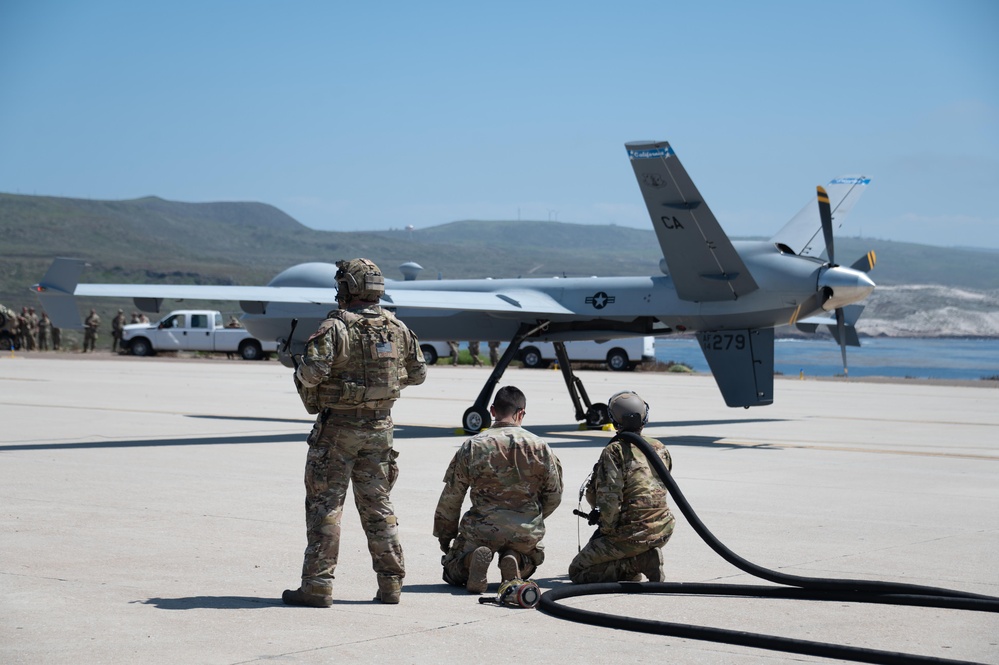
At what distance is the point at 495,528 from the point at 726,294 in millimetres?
11922

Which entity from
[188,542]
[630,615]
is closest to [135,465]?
[188,542]

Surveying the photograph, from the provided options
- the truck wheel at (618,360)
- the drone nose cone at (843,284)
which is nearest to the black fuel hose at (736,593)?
the drone nose cone at (843,284)

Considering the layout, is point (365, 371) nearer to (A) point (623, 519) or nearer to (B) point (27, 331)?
(A) point (623, 519)

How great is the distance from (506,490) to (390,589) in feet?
3.26

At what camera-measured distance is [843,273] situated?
18188 millimetres

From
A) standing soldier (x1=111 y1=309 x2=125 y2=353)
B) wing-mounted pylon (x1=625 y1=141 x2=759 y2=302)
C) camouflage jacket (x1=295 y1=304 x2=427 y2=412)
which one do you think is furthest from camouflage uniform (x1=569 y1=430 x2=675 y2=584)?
standing soldier (x1=111 y1=309 x2=125 y2=353)

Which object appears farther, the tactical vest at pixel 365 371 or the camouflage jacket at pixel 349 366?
the tactical vest at pixel 365 371

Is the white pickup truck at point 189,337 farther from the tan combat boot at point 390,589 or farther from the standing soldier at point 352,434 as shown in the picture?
the tan combat boot at point 390,589

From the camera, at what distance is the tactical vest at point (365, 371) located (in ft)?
24.1

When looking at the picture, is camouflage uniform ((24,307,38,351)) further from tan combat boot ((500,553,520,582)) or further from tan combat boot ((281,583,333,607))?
tan combat boot ((500,553,520,582))

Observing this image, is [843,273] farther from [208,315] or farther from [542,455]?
[208,315]

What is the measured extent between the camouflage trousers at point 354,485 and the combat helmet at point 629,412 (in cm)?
156

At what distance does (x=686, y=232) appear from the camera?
60.5 ft

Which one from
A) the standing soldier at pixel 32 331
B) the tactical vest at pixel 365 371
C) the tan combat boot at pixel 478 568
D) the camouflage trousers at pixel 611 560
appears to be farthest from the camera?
the standing soldier at pixel 32 331
